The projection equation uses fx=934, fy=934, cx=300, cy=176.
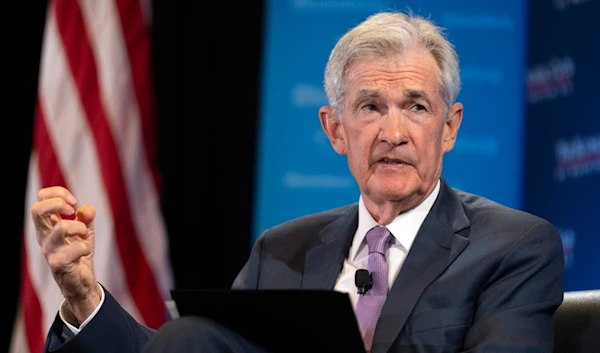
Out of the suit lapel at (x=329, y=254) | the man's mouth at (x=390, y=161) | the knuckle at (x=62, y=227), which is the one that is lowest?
the suit lapel at (x=329, y=254)

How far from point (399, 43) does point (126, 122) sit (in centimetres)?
174

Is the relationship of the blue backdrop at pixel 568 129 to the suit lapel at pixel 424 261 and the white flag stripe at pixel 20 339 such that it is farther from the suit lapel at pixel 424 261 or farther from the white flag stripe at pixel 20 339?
the white flag stripe at pixel 20 339

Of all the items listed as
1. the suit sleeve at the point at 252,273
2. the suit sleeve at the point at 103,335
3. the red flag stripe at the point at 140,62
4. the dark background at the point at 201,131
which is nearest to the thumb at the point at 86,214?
the suit sleeve at the point at 103,335

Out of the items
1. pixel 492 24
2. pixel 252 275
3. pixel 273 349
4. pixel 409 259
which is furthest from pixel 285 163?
pixel 273 349

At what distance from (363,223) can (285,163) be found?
2017mm

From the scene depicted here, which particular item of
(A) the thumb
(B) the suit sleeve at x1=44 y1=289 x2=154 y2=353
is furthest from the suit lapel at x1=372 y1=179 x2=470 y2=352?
(A) the thumb

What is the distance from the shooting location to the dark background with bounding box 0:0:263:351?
167 inches

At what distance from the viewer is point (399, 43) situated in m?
2.22

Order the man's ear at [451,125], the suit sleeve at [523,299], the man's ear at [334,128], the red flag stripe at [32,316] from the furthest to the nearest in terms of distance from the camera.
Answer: the red flag stripe at [32,316]
the man's ear at [334,128]
the man's ear at [451,125]
the suit sleeve at [523,299]

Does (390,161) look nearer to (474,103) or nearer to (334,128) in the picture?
(334,128)

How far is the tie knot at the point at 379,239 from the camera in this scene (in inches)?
88.0

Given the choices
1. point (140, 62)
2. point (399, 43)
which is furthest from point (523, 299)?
point (140, 62)

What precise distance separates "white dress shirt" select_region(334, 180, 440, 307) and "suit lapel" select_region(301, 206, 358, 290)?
0.02 meters

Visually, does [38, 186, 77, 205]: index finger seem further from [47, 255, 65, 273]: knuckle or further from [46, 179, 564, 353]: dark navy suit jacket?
[46, 179, 564, 353]: dark navy suit jacket
